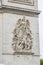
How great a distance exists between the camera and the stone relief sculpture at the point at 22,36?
39.3ft

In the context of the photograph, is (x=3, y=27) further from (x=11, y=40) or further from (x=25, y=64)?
(x=25, y=64)

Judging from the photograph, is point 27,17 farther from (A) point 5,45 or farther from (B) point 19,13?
(A) point 5,45

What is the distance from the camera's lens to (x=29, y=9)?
1233 cm

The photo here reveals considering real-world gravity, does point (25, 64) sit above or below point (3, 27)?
below

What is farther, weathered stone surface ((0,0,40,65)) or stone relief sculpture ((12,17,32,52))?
stone relief sculpture ((12,17,32,52))

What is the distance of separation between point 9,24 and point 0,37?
0.55 metres

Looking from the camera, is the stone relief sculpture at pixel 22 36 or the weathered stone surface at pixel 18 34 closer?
the weathered stone surface at pixel 18 34

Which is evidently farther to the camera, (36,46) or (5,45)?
(36,46)

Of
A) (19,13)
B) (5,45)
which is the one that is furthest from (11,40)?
(19,13)

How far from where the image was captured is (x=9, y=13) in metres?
11.9

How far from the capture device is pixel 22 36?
12.1 m

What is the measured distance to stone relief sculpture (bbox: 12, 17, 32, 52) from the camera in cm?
1197

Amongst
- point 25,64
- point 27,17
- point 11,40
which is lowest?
point 25,64

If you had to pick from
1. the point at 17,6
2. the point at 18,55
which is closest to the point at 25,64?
the point at 18,55
